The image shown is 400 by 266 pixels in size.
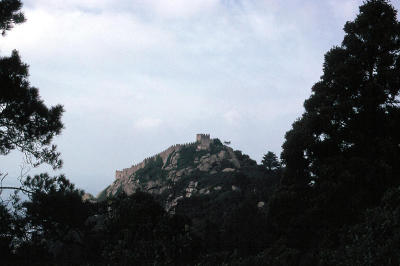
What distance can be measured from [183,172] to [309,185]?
346 ft

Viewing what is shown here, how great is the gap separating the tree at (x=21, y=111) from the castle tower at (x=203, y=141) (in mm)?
122825

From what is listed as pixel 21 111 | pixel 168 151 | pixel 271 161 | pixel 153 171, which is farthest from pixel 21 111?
pixel 168 151

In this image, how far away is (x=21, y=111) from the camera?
8.30 meters

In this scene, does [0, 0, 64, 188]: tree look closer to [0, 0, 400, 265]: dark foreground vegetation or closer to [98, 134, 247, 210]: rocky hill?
[0, 0, 400, 265]: dark foreground vegetation

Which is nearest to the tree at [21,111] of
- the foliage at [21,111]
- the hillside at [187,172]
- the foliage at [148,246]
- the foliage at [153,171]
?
the foliage at [21,111]

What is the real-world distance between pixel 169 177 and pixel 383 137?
357ft

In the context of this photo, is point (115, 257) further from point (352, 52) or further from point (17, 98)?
point (352, 52)

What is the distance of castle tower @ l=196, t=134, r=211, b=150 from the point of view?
132 m

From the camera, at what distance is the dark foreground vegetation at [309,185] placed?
27.1 feet

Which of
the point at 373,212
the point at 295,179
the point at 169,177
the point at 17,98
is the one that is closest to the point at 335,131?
the point at 295,179

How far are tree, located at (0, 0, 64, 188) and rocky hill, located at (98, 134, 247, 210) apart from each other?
79.4 meters

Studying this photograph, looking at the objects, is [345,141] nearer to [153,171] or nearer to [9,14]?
[9,14]

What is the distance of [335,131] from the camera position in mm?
14797

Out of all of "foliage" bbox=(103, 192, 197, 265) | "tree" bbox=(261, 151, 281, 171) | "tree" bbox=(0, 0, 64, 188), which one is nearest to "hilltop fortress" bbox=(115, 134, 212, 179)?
"tree" bbox=(261, 151, 281, 171)
